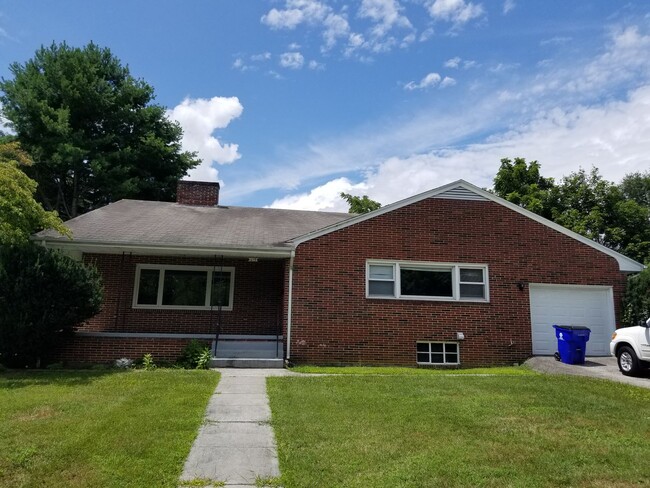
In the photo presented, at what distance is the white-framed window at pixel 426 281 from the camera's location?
12523mm

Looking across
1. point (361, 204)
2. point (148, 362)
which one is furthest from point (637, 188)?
point (148, 362)

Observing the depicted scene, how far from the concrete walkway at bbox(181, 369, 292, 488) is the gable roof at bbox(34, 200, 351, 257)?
470 cm

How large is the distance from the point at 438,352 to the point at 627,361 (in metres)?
4.18

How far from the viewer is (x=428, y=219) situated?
12977 millimetres

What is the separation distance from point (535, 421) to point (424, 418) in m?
1.43

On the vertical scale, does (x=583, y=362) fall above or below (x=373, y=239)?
below

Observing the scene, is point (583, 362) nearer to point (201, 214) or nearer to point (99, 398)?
point (99, 398)

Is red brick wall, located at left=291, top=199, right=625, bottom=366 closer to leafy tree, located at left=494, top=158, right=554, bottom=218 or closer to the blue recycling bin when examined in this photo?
the blue recycling bin

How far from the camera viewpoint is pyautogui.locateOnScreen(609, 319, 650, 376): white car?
32.8 feet

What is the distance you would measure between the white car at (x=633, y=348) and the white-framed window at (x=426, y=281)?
10.3 feet

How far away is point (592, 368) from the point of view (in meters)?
11.2

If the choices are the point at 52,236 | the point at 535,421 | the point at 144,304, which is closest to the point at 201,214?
the point at 144,304

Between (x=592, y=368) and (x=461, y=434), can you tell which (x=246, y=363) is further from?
(x=592, y=368)

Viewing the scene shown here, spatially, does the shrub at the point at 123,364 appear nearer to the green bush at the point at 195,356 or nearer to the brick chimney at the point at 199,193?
the green bush at the point at 195,356
